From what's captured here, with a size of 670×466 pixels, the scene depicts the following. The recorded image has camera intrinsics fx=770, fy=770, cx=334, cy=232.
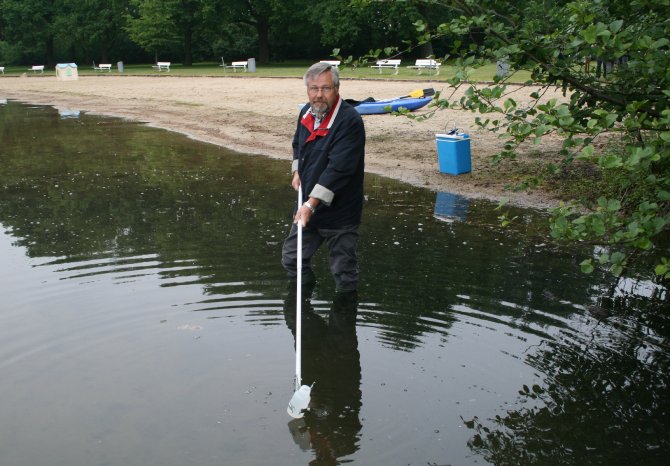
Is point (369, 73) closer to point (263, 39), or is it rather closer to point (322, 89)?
point (263, 39)

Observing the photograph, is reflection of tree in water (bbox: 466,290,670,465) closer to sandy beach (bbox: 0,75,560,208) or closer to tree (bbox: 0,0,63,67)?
sandy beach (bbox: 0,75,560,208)

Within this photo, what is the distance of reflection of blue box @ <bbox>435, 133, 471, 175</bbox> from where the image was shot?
11523mm

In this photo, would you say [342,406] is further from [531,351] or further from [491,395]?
[531,351]

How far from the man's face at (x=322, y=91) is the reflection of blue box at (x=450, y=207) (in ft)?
13.3

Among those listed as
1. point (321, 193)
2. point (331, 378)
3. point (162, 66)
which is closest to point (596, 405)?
point (331, 378)

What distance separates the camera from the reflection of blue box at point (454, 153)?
37.8 feet

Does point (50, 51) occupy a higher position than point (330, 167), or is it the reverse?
point (50, 51)

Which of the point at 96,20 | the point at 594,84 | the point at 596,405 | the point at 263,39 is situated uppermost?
the point at 96,20

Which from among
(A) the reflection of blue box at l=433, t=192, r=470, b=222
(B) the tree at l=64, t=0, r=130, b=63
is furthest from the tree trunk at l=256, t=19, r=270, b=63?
(A) the reflection of blue box at l=433, t=192, r=470, b=222

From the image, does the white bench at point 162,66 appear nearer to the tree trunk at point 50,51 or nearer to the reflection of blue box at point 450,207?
the tree trunk at point 50,51

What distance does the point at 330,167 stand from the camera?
18.8 ft

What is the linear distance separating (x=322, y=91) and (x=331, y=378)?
2040mm

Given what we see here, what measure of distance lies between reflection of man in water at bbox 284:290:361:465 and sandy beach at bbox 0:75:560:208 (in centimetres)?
225

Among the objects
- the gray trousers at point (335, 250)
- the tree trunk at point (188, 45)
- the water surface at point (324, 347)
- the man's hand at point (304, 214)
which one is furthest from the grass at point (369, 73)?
the man's hand at point (304, 214)
